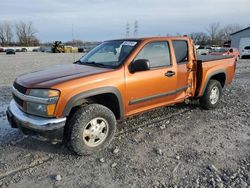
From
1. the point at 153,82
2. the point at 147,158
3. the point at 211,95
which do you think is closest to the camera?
the point at 147,158

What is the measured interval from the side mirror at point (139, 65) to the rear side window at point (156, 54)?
0.71 ft

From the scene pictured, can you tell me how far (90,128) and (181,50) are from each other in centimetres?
267

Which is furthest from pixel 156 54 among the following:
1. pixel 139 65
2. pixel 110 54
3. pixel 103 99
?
pixel 103 99

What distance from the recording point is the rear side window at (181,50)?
5453 millimetres

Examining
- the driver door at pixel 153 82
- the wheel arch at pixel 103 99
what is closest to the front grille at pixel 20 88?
the wheel arch at pixel 103 99

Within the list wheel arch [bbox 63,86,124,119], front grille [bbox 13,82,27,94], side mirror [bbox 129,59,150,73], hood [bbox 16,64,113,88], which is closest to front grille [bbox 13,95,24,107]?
front grille [bbox 13,82,27,94]

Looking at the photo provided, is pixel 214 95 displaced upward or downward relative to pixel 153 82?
downward

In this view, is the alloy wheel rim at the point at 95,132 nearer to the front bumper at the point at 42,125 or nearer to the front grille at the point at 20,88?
the front bumper at the point at 42,125

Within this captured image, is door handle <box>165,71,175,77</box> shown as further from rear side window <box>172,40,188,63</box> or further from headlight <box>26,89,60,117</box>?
headlight <box>26,89,60,117</box>

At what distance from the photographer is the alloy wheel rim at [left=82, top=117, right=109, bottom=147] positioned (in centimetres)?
420

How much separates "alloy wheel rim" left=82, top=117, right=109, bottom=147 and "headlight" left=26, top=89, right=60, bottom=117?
0.65 meters

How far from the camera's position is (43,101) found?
12.4 feet

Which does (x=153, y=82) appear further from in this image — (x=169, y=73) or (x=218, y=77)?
(x=218, y=77)

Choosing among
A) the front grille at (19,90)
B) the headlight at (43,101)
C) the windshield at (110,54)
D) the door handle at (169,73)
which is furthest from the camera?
the door handle at (169,73)
